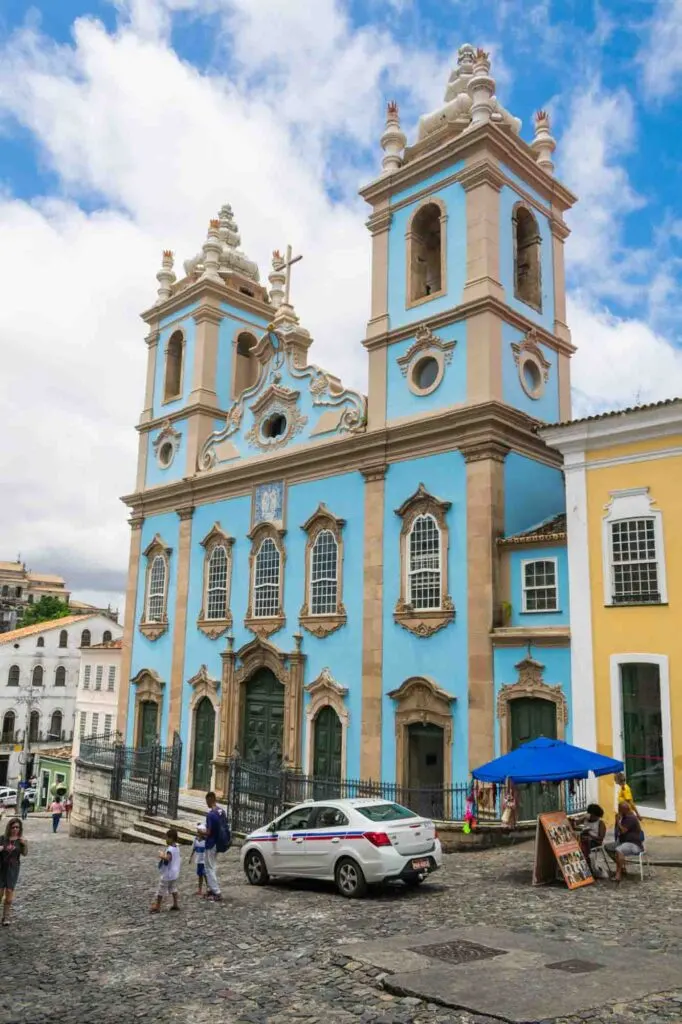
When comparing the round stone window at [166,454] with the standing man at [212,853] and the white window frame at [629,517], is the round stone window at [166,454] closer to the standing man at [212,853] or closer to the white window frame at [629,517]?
the white window frame at [629,517]

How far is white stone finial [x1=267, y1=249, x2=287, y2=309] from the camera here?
101 feet

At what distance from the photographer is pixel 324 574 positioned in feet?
77.6

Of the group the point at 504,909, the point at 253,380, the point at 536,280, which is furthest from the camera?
the point at 253,380

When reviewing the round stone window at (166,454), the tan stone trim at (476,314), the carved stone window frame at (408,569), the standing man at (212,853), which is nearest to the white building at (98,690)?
the round stone window at (166,454)

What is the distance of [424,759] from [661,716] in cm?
628

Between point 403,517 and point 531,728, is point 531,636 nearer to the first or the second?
point 531,728

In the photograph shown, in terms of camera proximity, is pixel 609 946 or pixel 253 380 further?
pixel 253 380

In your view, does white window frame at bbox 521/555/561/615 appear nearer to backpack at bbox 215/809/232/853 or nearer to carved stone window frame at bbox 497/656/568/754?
carved stone window frame at bbox 497/656/568/754

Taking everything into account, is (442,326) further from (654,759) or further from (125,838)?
(125,838)

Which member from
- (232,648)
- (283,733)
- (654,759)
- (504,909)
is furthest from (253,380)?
(504,909)

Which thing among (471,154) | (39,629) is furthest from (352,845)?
(39,629)

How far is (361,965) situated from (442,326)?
55.3 ft

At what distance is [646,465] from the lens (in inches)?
666

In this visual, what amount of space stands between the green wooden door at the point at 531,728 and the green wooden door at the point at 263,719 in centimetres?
784
